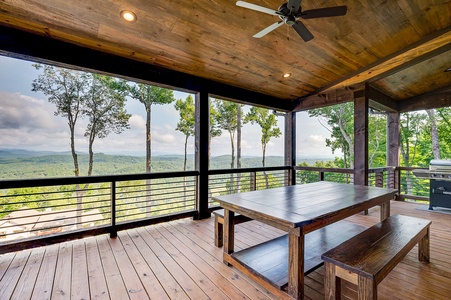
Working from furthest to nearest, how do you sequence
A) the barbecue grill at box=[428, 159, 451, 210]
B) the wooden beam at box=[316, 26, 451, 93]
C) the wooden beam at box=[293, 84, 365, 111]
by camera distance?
the wooden beam at box=[293, 84, 365, 111] → the barbecue grill at box=[428, 159, 451, 210] → the wooden beam at box=[316, 26, 451, 93]

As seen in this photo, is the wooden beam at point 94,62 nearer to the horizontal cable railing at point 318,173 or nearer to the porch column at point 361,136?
the porch column at point 361,136

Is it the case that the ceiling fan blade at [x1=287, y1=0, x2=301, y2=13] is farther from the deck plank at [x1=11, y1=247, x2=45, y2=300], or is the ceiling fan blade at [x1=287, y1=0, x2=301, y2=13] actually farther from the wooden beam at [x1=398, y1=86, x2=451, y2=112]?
the wooden beam at [x1=398, y1=86, x2=451, y2=112]

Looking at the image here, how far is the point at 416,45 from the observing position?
329 cm

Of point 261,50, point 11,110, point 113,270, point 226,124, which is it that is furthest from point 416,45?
point 11,110

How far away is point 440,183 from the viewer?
4.29m

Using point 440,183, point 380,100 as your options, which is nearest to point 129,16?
point 380,100

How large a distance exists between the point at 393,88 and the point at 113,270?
6.25 meters

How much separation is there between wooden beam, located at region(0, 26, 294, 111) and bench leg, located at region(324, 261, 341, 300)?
11.0ft

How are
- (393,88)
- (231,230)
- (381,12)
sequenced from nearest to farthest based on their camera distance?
(231,230), (381,12), (393,88)

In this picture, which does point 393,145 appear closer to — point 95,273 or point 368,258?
point 368,258

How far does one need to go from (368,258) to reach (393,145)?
5.40 m

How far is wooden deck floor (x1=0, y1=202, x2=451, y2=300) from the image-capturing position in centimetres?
186

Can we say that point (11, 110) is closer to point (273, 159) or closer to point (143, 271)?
point (143, 271)

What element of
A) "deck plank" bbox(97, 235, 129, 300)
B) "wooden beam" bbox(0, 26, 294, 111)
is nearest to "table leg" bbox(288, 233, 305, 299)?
"deck plank" bbox(97, 235, 129, 300)
